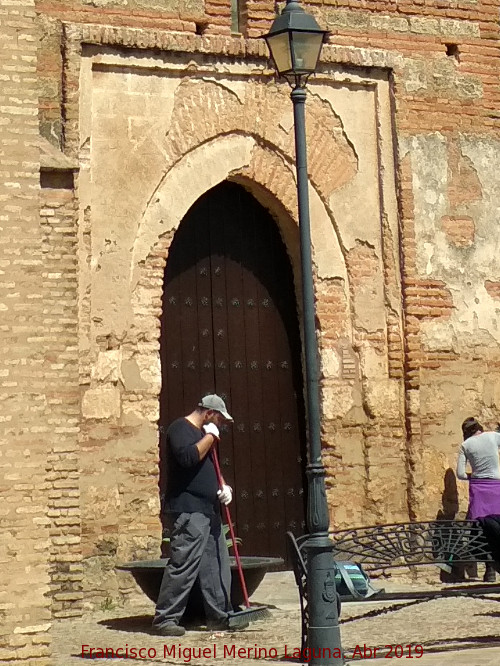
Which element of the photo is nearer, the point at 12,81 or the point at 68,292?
the point at 12,81

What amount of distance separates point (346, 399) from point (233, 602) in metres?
3.09

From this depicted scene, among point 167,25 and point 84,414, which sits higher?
point 167,25

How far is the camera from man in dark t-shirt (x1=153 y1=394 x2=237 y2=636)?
9.97 m

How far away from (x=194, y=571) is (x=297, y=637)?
82 centimetres

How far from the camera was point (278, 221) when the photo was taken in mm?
13438

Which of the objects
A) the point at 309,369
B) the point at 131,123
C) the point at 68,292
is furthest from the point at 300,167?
the point at 131,123

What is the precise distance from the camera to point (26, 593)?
8.26 meters

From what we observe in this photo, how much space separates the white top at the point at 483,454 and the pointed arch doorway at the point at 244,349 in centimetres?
150

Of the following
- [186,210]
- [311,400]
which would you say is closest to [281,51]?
[311,400]

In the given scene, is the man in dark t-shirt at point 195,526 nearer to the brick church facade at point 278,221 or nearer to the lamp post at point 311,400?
the lamp post at point 311,400

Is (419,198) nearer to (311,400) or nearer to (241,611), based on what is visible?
(241,611)

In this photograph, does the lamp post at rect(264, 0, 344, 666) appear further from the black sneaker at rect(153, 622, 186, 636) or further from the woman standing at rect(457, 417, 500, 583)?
the woman standing at rect(457, 417, 500, 583)

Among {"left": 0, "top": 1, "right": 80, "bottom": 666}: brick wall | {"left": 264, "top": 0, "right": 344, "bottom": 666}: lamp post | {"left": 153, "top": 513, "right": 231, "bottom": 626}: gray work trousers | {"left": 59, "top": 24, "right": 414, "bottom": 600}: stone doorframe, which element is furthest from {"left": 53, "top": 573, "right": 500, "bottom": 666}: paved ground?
{"left": 59, "top": 24, "right": 414, "bottom": 600}: stone doorframe

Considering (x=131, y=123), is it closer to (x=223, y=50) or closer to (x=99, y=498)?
(x=223, y=50)
